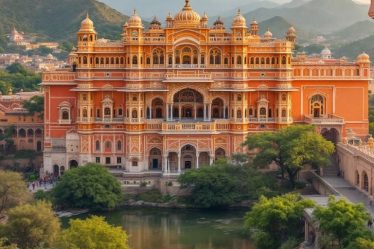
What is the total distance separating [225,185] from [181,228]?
3986 millimetres

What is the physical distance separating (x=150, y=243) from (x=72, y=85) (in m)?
13.8

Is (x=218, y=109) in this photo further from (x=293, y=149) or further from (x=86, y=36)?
(x=86, y=36)

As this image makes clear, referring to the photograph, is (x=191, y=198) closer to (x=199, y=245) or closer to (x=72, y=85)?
(x=199, y=245)

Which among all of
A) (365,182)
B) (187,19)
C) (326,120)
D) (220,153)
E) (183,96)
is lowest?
(365,182)

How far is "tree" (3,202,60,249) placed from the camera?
26.4m

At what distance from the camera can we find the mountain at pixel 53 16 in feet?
378

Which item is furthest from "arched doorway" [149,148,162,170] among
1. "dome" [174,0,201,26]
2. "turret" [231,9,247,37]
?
"turret" [231,9,247,37]

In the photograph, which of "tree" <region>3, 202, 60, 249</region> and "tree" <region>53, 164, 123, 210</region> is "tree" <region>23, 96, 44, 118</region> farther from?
"tree" <region>3, 202, 60, 249</region>

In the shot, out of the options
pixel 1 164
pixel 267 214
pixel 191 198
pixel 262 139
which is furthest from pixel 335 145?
pixel 1 164

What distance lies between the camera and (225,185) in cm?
3747

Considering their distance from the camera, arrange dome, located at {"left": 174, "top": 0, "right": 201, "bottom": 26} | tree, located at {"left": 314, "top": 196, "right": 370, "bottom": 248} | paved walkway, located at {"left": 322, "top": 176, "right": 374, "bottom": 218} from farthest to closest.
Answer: dome, located at {"left": 174, "top": 0, "right": 201, "bottom": 26}
paved walkway, located at {"left": 322, "top": 176, "right": 374, "bottom": 218}
tree, located at {"left": 314, "top": 196, "right": 370, "bottom": 248}

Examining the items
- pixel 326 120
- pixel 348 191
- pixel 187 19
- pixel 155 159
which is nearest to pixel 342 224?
pixel 348 191

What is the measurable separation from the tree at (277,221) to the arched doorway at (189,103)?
14373 millimetres

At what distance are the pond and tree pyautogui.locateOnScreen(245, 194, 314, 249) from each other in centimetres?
208
